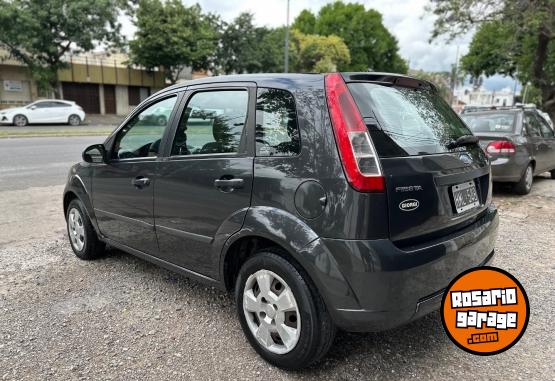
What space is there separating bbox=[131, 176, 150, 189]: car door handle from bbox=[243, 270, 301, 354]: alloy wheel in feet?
4.01

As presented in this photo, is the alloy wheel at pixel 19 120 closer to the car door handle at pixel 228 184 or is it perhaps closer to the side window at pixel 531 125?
the side window at pixel 531 125

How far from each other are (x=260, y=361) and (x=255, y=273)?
1.83ft

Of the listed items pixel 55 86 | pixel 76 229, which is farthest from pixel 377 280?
pixel 55 86

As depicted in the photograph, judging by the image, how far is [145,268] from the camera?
4156 millimetres

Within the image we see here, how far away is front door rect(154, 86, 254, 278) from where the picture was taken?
8.82 feet

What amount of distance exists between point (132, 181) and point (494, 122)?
259 inches

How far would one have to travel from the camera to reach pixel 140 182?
11.1 feet

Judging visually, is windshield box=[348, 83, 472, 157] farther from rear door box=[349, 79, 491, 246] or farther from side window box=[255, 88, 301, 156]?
side window box=[255, 88, 301, 156]

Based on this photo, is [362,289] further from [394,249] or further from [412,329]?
[412,329]

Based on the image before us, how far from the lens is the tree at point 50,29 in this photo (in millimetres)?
23891

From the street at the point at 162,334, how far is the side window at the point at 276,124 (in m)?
1.31

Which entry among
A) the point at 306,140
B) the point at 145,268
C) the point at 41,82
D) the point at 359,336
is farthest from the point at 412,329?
the point at 41,82

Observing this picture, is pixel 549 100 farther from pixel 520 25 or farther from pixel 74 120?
pixel 74 120

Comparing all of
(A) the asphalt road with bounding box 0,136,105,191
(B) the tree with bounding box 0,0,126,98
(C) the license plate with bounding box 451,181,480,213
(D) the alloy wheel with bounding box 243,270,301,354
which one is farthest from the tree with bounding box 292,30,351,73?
(D) the alloy wheel with bounding box 243,270,301,354
